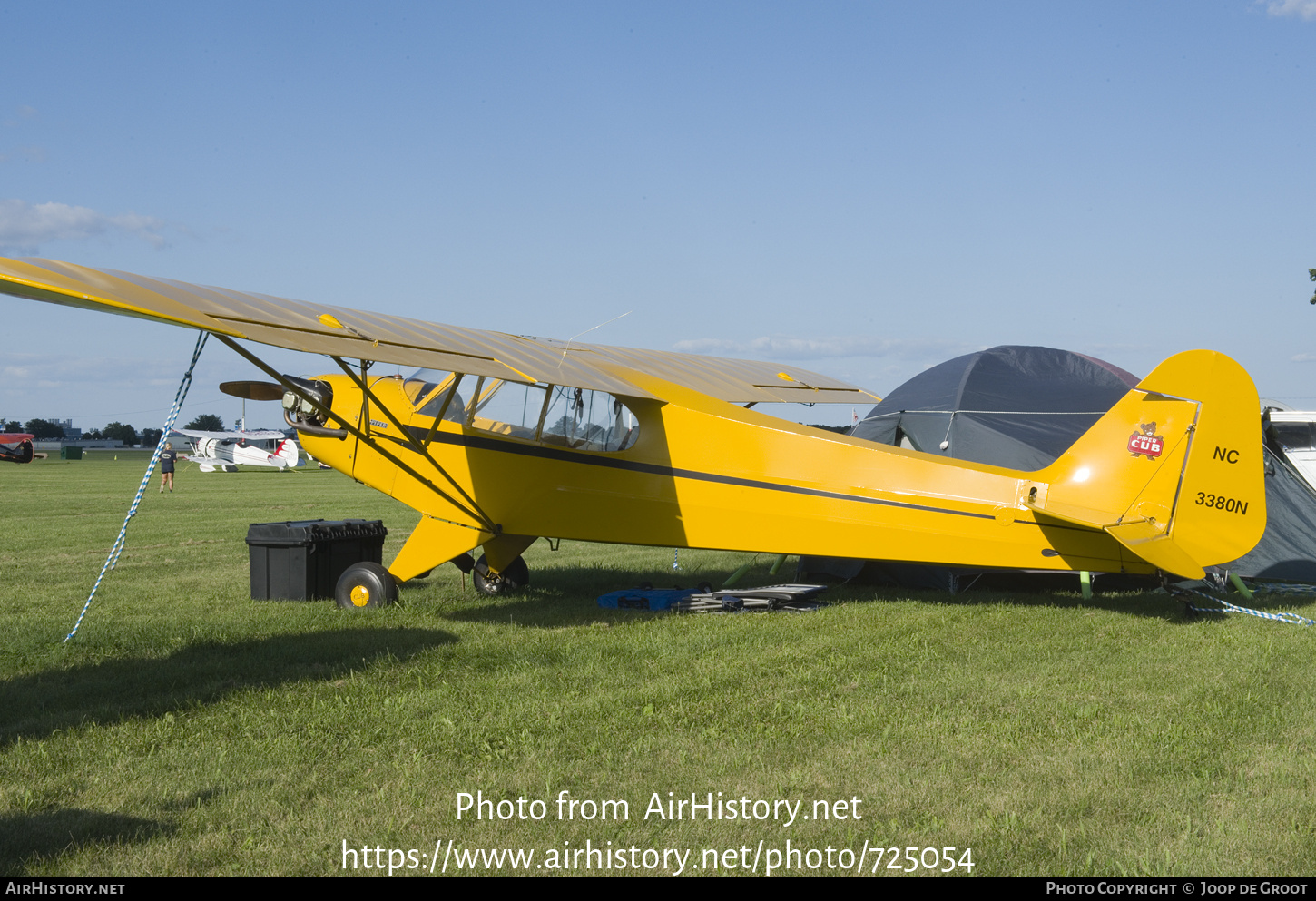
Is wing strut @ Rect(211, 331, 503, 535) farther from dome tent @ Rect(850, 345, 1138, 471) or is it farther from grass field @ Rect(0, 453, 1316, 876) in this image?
dome tent @ Rect(850, 345, 1138, 471)

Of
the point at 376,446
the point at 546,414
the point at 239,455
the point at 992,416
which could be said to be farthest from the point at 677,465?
the point at 239,455

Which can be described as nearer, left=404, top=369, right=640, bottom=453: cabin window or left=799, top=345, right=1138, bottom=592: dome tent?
left=404, top=369, right=640, bottom=453: cabin window

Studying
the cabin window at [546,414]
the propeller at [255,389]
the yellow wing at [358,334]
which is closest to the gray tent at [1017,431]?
the yellow wing at [358,334]

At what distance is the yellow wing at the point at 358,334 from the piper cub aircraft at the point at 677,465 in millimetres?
32

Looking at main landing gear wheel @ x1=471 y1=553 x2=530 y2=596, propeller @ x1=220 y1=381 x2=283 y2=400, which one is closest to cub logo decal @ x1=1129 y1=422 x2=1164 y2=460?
main landing gear wheel @ x1=471 y1=553 x2=530 y2=596

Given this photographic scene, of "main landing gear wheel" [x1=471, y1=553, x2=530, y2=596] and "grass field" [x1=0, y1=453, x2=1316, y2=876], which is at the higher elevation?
"grass field" [x1=0, y1=453, x2=1316, y2=876]

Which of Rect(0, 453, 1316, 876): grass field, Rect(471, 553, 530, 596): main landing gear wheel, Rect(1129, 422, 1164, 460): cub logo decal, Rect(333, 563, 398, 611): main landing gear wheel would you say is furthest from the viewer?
Rect(471, 553, 530, 596): main landing gear wheel

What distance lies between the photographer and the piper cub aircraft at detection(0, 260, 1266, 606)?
22.3 ft

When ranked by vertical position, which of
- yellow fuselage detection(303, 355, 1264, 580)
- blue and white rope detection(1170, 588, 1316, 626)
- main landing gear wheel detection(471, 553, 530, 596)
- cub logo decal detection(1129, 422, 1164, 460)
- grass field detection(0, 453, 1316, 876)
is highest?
cub logo decal detection(1129, 422, 1164, 460)

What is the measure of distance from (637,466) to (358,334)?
97.1 inches

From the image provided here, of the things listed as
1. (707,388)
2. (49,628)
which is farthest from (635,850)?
(707,388)

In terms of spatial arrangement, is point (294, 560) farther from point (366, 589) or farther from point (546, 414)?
point (546, 414)

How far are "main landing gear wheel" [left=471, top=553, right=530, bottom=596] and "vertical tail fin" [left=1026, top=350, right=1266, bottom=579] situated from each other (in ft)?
16.4

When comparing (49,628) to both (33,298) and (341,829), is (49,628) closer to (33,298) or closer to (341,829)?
(33,298)
